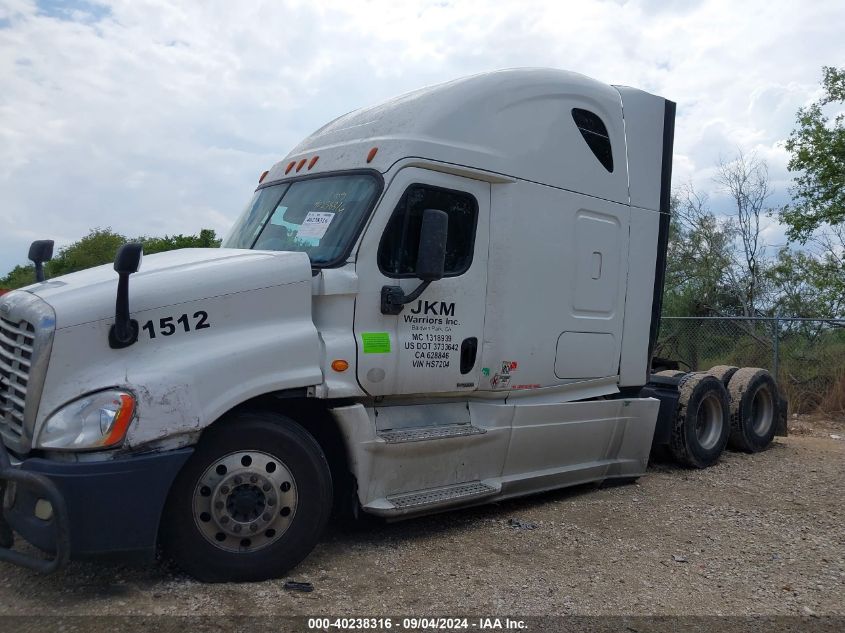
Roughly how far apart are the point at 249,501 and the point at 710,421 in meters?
5.88

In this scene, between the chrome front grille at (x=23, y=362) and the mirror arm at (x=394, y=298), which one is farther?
the mirror arm at (x=394, y=298)

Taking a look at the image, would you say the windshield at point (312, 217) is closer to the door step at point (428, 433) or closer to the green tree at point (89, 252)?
the door step at point (428, 433)

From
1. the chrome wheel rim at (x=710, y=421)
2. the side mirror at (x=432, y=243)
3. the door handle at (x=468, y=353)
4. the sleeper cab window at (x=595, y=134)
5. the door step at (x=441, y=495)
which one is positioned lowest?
the door step at (x=441, y=495)

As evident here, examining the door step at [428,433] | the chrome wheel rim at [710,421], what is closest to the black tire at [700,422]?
the chrome wheel rim at [710,421]

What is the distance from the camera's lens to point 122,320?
13.5 ft

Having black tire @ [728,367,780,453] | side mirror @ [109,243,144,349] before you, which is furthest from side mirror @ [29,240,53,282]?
black tire @ [728,367,780,453]

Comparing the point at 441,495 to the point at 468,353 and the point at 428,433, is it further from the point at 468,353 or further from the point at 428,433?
the point at 468,353

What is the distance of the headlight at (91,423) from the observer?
Answer: 395 centimetres

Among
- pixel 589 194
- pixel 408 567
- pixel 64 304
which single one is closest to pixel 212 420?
→ pixel 64 304

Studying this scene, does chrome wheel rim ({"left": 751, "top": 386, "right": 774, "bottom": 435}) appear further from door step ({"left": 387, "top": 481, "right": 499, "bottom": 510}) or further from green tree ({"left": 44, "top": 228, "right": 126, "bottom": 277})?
green tree ({"left": 44, "top": 228, "right": 126, "bottom": 277})

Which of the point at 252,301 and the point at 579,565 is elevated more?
A: the point at 252,301

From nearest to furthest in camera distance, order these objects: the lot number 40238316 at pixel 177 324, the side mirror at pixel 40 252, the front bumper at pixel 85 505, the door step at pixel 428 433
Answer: the front bumper at pixel 85 505 → the lot number 40238316 at pixel 177 324 → the door step at pixel 428 433 → the side mirror at pixel 40 252

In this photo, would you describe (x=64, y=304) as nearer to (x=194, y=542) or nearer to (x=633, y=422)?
(x=194, y=542)

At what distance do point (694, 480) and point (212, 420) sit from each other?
5214 mm
